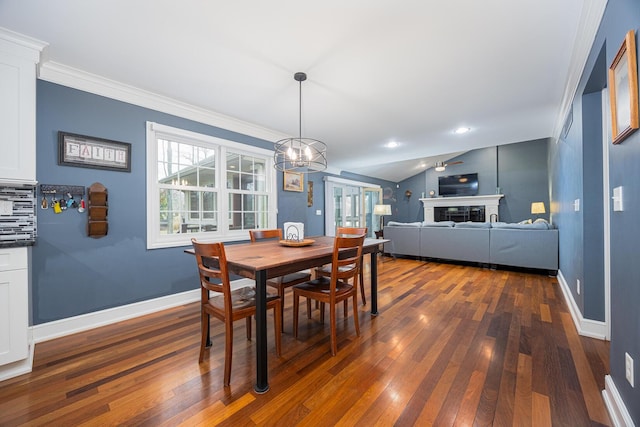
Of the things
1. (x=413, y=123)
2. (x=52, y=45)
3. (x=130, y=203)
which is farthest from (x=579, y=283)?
Result: (x=52, y=45)

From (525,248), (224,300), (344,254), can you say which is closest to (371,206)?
(525,248)

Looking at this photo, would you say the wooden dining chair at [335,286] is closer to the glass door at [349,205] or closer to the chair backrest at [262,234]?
the chair backrest at [262,234]

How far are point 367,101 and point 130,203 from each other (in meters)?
2.86

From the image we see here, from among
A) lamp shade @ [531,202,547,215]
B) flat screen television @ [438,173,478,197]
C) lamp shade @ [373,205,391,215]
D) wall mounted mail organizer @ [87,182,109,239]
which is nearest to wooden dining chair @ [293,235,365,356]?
wall mounted mail organizer @ [87,182,109,239]

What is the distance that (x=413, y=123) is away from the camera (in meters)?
3.77

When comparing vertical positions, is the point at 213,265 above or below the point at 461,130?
below

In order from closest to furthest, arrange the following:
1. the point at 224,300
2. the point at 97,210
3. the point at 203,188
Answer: the point at 224,300 → the point at 97,210 → the point at 203,188

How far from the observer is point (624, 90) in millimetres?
1218

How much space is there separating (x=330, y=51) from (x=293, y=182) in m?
2.61

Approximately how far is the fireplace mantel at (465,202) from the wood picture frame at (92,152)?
8.95 m

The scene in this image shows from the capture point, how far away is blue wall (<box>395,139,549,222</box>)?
7.59 m

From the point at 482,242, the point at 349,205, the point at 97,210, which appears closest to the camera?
the point at 97,210

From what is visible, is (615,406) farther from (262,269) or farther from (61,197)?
(61,197)

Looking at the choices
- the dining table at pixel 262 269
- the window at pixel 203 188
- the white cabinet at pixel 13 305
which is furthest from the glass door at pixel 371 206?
the white cabinet at pixel 13 305
